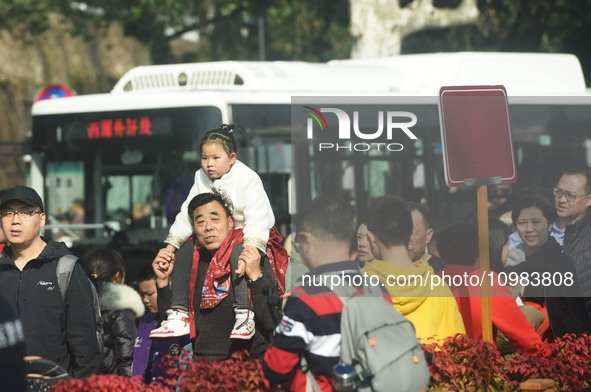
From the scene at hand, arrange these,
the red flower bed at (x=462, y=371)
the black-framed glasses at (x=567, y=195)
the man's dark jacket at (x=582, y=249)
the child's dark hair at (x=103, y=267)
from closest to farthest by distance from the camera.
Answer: the red flower bed at (x=462, y=371) < the man's dark jacket at (x=582, y=249) < the black-framed glasses at (x=567, y=195) < the child's dark hair at (x=103, y=267)

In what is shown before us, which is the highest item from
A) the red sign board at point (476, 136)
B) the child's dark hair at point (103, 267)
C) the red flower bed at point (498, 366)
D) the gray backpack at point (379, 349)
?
the red sign board at point (476, 136)

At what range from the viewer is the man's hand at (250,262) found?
→ 663 cm

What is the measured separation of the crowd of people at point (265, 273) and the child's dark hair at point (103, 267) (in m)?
1.15

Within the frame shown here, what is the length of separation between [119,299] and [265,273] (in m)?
1.81

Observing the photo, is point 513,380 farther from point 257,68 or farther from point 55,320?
point 257,68

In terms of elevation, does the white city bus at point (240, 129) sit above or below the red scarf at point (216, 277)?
above

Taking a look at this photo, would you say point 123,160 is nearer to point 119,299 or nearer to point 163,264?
point 119,299

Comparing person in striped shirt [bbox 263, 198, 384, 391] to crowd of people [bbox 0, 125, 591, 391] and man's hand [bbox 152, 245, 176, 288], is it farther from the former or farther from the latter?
man's hand [bbox 152, 245, 176, 288]

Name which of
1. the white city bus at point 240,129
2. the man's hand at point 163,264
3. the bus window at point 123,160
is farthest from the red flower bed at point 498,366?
the bus window at point 123,160

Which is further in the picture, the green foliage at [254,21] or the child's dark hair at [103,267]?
the green foliage at [254,21]

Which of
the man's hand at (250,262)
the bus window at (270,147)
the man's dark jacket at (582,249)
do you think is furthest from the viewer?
the bus window at (270,147)

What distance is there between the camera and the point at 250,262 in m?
6.64

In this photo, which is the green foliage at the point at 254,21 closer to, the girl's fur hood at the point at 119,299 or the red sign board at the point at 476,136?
the girl's fur hood at the point at 119,299

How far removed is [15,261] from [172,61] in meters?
22.8
